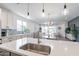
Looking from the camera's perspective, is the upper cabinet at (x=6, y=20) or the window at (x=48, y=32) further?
the window at (x=48, y=32)

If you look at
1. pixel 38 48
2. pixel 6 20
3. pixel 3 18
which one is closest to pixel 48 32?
pixel 6 20

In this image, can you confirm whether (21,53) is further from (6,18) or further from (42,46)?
(6,18)

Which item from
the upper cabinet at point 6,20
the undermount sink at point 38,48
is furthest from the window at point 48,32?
the undermount sink at point 38,48

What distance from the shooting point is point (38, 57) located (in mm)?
1135

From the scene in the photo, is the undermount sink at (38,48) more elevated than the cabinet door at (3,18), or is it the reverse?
the cabinet door at (3,18)

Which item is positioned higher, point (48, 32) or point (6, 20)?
point (6, 20)

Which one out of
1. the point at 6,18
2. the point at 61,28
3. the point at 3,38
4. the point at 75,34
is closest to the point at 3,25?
the point at 6,18

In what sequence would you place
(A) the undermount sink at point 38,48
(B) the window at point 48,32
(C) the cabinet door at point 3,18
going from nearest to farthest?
(A) the undermount sink at point 38,48, (C) the cabinet door at point 3,18, (B) the window at point 48,32

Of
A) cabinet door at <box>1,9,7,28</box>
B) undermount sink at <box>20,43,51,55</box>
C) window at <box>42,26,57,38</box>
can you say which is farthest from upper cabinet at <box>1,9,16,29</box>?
undermount sink at <box>20,43,51,55</box>

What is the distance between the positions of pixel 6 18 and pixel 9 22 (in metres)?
0.37

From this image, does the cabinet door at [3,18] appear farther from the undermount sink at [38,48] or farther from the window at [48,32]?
the window at [48,32]

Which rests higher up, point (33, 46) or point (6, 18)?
point (6, 18)

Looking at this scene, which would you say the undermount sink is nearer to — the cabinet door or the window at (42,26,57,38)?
the cabinet door

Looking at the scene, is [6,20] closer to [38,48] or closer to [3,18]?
[3,18]
